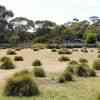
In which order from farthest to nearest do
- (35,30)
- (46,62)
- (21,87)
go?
(35,30), (46,62), (21,87)

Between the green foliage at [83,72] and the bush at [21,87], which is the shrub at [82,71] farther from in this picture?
the bush at [21,87]

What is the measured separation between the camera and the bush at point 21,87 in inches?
677

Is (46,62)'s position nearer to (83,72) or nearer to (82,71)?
(82,71)

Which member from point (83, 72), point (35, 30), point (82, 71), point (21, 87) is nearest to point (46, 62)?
point (82, 71)

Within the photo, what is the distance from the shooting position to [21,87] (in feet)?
56.7

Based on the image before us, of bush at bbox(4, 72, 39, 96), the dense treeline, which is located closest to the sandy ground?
bush at bbox(4, 72, 39, 96)

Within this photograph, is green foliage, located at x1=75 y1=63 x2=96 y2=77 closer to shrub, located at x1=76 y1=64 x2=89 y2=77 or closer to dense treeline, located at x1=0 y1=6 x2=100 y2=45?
shrub, located at x1=76 y1=64 x2=89 y2=77

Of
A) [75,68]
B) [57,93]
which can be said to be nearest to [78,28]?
[75,68]

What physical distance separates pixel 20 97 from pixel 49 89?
98.9 inches

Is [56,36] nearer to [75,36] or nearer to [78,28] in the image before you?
[75,36]

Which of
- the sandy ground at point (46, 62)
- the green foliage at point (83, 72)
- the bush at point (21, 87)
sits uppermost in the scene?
the bush at point (21, 87)

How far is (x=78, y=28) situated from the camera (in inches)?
5012

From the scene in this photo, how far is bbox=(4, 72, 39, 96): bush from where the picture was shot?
17188 mm

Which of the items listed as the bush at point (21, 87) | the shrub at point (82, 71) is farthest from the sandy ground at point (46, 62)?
the bush at point (21, 87)
